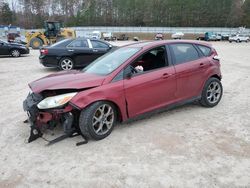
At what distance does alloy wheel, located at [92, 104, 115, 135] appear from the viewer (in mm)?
4219

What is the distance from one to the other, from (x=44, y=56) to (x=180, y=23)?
280ft

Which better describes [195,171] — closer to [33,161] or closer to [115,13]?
[33,161]

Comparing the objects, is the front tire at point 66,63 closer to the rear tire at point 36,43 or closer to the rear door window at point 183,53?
the rear door window at point 183,53

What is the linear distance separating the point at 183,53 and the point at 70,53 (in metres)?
6.50

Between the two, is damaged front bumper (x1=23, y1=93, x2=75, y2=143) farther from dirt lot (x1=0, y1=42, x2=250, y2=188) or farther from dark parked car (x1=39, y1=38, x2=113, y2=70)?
dark parked car (x1=39, y1=38, x2=113, y2=70)

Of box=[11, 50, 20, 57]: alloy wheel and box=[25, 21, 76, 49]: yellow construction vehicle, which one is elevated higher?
box=[25, 21, 76, 49]: yellow construction vehicle

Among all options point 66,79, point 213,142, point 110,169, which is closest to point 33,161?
point 110,169

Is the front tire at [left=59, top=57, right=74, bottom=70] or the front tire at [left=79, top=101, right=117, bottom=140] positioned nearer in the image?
the front tire at [left=79, top=101, right=117, bottom=140]

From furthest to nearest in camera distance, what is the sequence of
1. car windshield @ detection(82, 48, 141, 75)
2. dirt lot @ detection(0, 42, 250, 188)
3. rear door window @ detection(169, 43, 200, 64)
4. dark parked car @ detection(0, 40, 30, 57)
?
dark parked car @ detection(0, 40, 30, 57) → rear door window @ detection(169, 43, 200, 64) → car windshield @ detection(82, 48, 141, 75) → dirt lot @ detection(0, 42, 250, 188)

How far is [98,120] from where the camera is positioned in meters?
4.23

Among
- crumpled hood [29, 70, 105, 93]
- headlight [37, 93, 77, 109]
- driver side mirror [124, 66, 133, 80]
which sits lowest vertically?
headlight [37, 93, 77, 109]

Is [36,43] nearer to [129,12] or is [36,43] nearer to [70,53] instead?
[70,53]

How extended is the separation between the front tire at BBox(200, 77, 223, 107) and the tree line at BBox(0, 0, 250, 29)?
84.9m

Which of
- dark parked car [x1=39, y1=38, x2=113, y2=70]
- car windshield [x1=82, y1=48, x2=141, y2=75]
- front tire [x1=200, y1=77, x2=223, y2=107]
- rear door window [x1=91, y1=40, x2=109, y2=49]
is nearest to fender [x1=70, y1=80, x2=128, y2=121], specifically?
car windshield [x1=82, y1=48, x2=141, y2=75]
